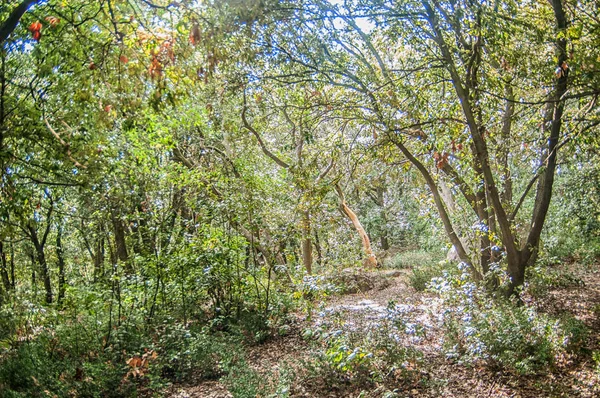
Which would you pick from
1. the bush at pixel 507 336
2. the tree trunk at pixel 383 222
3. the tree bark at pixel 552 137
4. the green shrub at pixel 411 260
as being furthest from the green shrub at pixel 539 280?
the tree trunk at pixel 383 222

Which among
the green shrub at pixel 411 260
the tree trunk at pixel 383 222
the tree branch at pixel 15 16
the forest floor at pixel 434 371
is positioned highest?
the tree branch at pixel 15 16

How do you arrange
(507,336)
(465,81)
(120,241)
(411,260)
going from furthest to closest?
(411,260) < (120,241) < (465,81) < (507,336)

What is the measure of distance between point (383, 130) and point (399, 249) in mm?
17632

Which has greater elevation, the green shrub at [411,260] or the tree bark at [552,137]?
the tree bark at [552,137]

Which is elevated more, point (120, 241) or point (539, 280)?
point (120, 241)

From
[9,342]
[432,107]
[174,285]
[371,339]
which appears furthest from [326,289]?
[9,342]

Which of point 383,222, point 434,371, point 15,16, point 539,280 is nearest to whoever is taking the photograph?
point 15,16

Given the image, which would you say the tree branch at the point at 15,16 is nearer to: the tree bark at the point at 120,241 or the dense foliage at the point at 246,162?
the dense foliage at the point at 246,162

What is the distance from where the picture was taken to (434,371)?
5.30 metres

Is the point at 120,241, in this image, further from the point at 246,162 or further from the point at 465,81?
the point at 465,81

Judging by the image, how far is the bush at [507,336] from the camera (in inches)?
195

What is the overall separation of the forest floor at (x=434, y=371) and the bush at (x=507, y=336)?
0.49 ft

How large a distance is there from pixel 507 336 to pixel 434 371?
38.5 inches

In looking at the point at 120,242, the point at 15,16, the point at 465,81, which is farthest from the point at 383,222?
the point at 15,16
